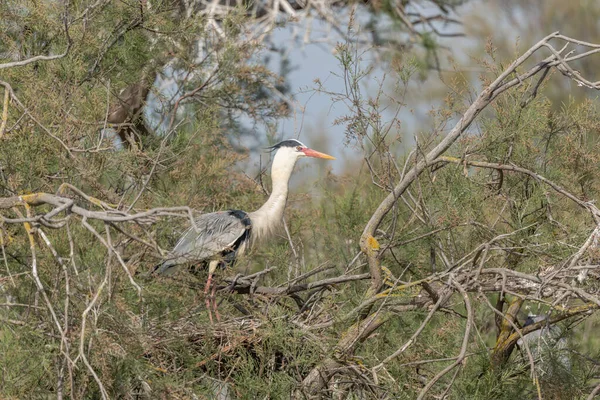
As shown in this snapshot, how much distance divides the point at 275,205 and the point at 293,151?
1.16ft

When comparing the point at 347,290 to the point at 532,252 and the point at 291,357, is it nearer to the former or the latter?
the point at 291,357

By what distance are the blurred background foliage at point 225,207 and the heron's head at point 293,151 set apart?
14.6 inches

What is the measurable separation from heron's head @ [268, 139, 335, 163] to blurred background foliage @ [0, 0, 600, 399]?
372mm

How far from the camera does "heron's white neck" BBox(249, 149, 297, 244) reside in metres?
5.62

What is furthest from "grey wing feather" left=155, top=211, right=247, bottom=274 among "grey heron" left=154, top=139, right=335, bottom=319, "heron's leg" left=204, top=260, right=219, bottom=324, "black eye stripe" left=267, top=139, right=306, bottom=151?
"black eye stripe" left=267, top=139, right=306, bottom=151

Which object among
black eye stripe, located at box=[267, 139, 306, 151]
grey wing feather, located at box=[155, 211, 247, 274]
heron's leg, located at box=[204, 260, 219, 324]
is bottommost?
grey wing feather, located at box=[155, 211, 247, 274]

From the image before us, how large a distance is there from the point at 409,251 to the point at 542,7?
1566 cm

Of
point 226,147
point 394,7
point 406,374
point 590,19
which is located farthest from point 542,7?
point 406,374

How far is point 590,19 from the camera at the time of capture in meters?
19.2

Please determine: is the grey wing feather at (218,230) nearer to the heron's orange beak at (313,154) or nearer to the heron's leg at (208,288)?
the heron's leg at (208,288)

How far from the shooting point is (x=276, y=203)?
18.7 feet

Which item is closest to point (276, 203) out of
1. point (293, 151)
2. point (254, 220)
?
point (254, 220)

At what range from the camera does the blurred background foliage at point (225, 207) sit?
3.70 meters

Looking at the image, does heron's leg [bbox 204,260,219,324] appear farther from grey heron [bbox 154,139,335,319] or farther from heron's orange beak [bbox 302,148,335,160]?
heron's orange beak [bbox 302,148,335,160]
